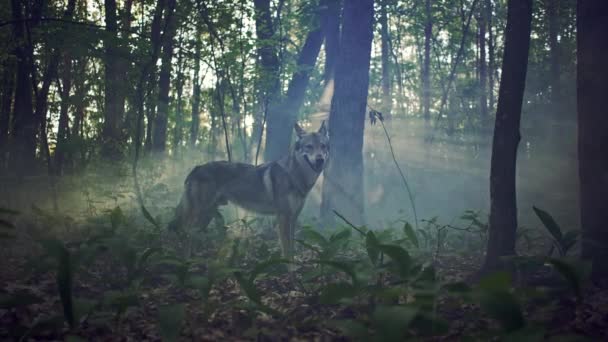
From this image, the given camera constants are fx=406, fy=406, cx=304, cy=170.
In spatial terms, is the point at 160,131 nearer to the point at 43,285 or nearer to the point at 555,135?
the point at 43,285

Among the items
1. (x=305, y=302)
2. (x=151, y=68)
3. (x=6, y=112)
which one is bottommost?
(x=305, y=302)

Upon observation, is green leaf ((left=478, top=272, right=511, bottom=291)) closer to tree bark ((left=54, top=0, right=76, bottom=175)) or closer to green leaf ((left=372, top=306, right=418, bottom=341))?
green leaf ((left=372, top=306, right=418, bottom=341))

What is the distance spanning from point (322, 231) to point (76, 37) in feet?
19.8

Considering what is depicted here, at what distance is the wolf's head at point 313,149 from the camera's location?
22.2 feet

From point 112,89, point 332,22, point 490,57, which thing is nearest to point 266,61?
point 332,22

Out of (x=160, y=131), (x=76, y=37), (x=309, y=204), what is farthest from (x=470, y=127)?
(x=76, y=37)

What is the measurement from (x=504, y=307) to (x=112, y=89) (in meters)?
9.76

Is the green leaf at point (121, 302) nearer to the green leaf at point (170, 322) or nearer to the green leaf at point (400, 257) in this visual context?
the green leaf at point (170, 322)

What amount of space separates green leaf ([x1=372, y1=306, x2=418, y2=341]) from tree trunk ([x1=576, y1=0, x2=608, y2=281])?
3.04m

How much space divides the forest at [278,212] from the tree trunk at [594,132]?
0.01 metres

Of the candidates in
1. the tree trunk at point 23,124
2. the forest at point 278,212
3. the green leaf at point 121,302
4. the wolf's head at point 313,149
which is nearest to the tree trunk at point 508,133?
the forest at point 278,212

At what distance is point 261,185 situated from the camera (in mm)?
7270

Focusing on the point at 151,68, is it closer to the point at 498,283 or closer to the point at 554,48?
the point at 498,283

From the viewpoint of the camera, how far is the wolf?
6.96 m
